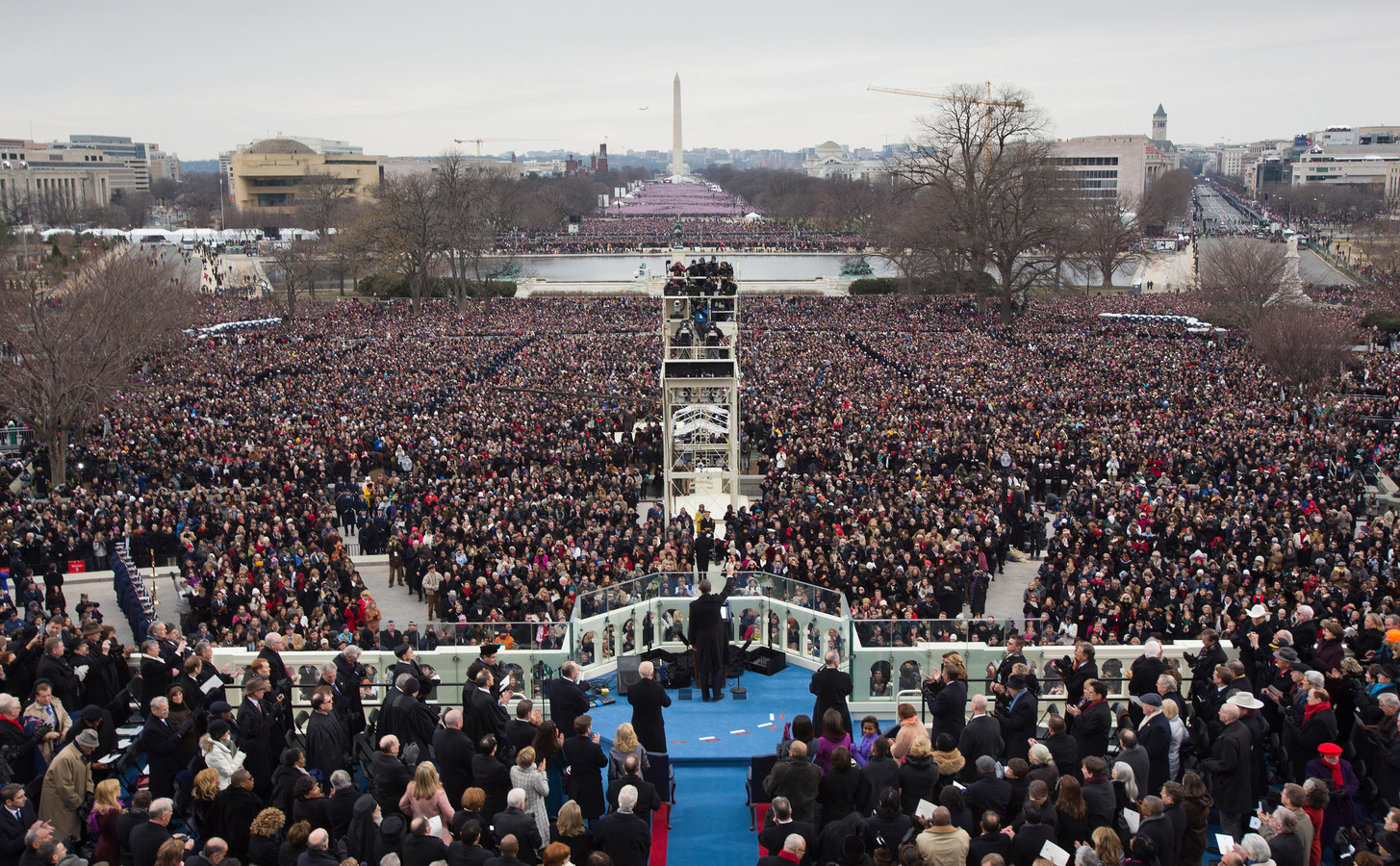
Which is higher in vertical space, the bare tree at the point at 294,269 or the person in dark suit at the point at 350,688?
the bare tree at the point at 294,269

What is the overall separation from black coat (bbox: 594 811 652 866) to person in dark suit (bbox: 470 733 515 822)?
102cm

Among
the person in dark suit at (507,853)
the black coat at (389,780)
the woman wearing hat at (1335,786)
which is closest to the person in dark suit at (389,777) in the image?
the black coat at (389,780)

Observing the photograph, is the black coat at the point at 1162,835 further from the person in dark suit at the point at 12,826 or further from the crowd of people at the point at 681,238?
the crowd of people at the point at 681,238

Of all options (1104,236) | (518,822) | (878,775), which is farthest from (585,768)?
(1104,236)

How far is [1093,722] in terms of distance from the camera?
8.95 metres

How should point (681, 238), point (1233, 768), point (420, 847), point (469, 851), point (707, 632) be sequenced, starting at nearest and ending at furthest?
point (469, 851) → point (420, 847) → point (1233, 768) → point (707, 632) → point (681, 238)

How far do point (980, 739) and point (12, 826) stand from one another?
22.4 feet

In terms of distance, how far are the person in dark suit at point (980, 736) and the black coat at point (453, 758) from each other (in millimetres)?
3775

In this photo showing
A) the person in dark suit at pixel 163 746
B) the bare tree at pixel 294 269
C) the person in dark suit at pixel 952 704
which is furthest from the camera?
the bare tree at pixel 294 269

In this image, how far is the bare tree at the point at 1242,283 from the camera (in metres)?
47.8

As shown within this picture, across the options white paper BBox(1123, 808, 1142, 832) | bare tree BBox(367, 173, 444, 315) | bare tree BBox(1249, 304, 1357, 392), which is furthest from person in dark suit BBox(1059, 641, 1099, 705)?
bare tree BBox(367, 173, 444, 315)

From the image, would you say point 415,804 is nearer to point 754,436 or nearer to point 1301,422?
point 754,436

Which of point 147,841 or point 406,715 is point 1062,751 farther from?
point 147,841

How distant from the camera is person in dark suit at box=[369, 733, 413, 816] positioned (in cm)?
828
